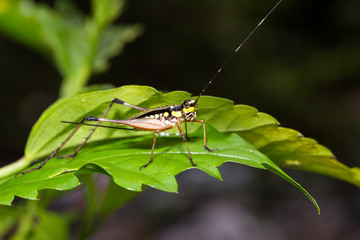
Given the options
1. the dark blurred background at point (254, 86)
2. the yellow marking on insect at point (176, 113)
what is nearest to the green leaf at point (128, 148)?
the yellow marking on insect at point (176, 113)

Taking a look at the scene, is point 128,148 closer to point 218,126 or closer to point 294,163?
point 218,126

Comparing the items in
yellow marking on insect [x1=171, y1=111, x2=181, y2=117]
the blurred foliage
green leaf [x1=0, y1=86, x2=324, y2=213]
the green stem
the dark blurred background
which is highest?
the blurred foliage

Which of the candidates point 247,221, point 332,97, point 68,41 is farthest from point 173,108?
point 332,97

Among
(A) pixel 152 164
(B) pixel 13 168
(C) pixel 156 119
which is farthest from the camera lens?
(C) pixel 156 119

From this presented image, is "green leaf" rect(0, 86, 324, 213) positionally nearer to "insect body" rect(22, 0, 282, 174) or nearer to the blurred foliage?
"insect body" rect(22, 0, 282, 174)

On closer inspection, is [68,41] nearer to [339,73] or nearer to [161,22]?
[161,22]

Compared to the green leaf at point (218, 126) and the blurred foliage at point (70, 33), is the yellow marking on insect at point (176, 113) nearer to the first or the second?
the green leaf at point (218, 126)

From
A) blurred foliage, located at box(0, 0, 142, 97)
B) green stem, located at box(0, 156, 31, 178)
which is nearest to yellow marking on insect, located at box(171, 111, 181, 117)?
green stem, located at box(0, 156, 31, 178)

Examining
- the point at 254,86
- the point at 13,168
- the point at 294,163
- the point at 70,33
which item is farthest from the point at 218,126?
the point at 254,86
